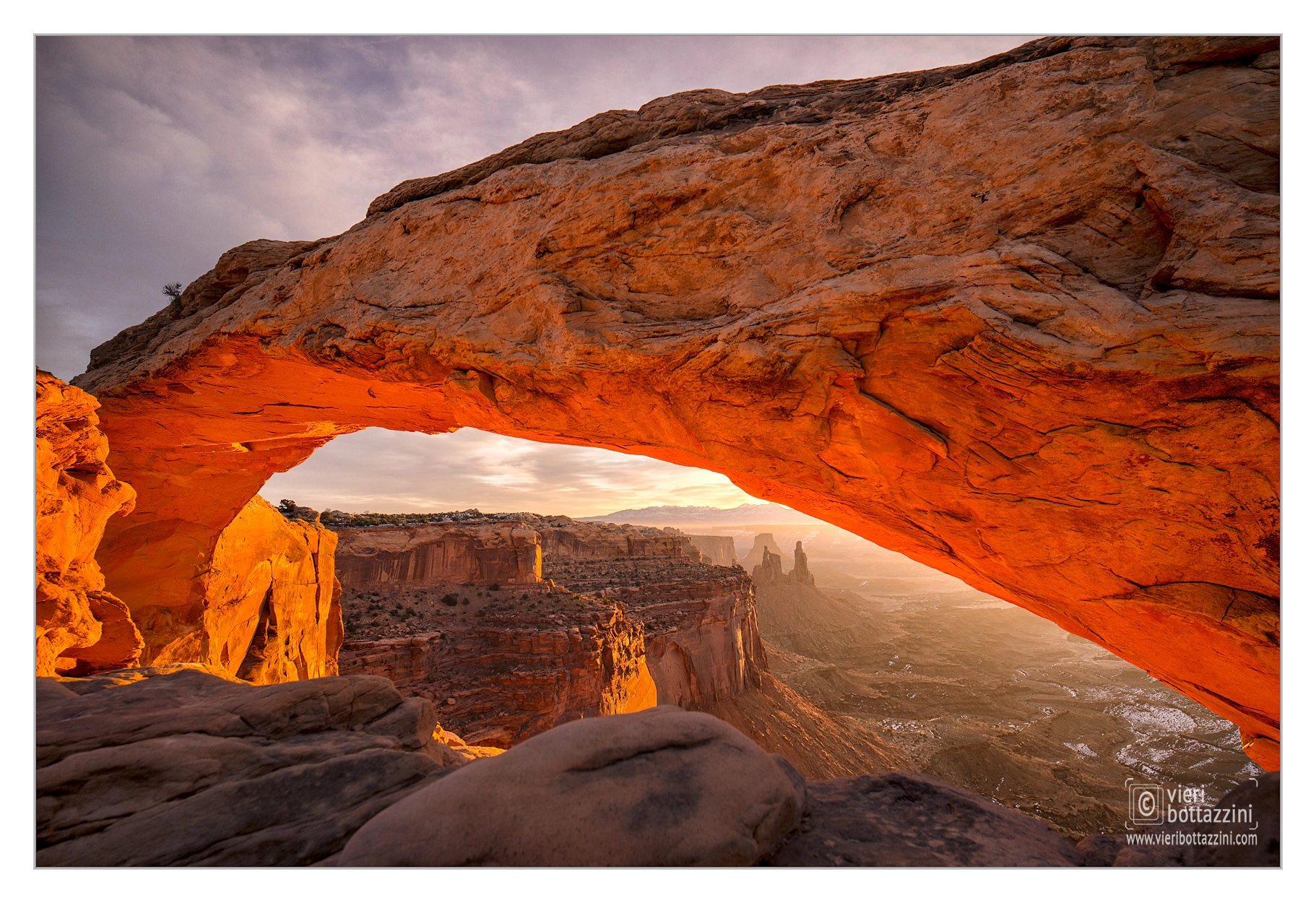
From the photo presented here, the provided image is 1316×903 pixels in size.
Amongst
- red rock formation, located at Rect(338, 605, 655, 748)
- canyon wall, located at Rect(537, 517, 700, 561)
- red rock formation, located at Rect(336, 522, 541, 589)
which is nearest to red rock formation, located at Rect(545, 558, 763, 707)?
red rock formation, located at Rect(336, 522, 541, 589)

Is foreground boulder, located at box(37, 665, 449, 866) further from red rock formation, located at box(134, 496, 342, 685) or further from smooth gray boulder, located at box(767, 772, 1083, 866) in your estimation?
red rock formation, located at box(134, 496, 342, 685)

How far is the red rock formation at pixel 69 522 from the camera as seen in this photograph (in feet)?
20.3

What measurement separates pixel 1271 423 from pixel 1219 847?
354 cm

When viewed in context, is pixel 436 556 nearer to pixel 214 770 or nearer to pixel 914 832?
pixel 214 770

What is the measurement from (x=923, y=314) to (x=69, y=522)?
35.7 ft

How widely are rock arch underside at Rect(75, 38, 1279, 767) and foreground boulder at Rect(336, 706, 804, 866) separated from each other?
162 inches

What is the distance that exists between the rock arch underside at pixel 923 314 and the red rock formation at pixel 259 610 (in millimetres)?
4958

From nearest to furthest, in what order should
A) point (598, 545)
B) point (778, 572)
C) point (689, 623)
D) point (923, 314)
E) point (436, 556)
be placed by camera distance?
1. point (923, 314)
2. point (436, 556)
3. point (689, 623)
4. point (598, 545)
5. point (778, 572)

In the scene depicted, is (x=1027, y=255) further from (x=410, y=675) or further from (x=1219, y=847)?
(x=410, y=675)

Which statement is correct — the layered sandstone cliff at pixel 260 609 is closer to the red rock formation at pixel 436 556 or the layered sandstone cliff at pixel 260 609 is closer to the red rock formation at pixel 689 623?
the red rock formation at pixel 436 556

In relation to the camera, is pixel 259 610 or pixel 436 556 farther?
pixel 436 556

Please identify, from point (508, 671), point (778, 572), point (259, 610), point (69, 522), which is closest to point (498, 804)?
point (69, 522)

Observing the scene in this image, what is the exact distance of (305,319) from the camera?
8125 millimetres

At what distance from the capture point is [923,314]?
529 cm
